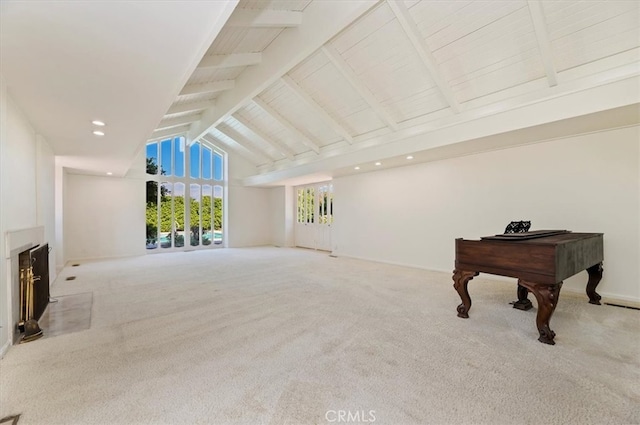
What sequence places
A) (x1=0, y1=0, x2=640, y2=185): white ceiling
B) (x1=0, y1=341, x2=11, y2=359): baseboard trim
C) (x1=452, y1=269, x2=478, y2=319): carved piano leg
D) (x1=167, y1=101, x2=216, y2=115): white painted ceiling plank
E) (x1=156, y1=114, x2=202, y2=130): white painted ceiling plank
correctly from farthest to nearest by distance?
(x1=156, y1=114, x2=202, y2=130): white painted ceiling plank, (x1=167, y1=101, x2=216, y2=115): white painted ceiling plank, (x1=452, y1=269, x2=478, y2=319): carved piano leg, (x1=0, y1=341, x2=11, y2=359): baseboard trim, (x1=0, y1=0, x2=640, y2=185): white ceiling

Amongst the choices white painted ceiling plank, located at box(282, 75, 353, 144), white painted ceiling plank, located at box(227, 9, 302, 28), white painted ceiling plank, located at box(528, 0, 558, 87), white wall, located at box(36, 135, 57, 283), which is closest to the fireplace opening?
white wall, located at box(36, 135, 57, 283)

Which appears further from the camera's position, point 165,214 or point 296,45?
point 165,214

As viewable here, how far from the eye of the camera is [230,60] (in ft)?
14.0

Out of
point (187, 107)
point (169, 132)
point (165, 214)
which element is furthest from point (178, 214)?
point (187, 107)

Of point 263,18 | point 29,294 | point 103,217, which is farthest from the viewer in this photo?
point 103,217

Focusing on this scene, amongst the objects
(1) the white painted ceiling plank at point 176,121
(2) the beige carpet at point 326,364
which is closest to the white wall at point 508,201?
(2) the beige carpet at point 326,364

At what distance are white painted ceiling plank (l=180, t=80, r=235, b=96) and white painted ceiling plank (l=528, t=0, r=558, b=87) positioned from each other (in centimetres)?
477

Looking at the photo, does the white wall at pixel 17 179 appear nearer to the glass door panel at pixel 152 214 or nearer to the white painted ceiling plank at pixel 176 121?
the white painted ceiling plank at pixel 176 121

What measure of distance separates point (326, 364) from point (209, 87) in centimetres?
508

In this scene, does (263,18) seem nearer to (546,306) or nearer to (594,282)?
(546,306)

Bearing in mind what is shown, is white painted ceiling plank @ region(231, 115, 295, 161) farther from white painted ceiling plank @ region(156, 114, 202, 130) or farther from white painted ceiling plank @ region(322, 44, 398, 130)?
white painted ceiling plank @ region(322, 44, 398, 130)

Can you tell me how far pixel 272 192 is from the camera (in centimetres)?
1069

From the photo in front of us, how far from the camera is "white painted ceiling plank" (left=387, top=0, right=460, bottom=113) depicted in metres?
3.22

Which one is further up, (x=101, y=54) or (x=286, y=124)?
(x=286, y=124)
